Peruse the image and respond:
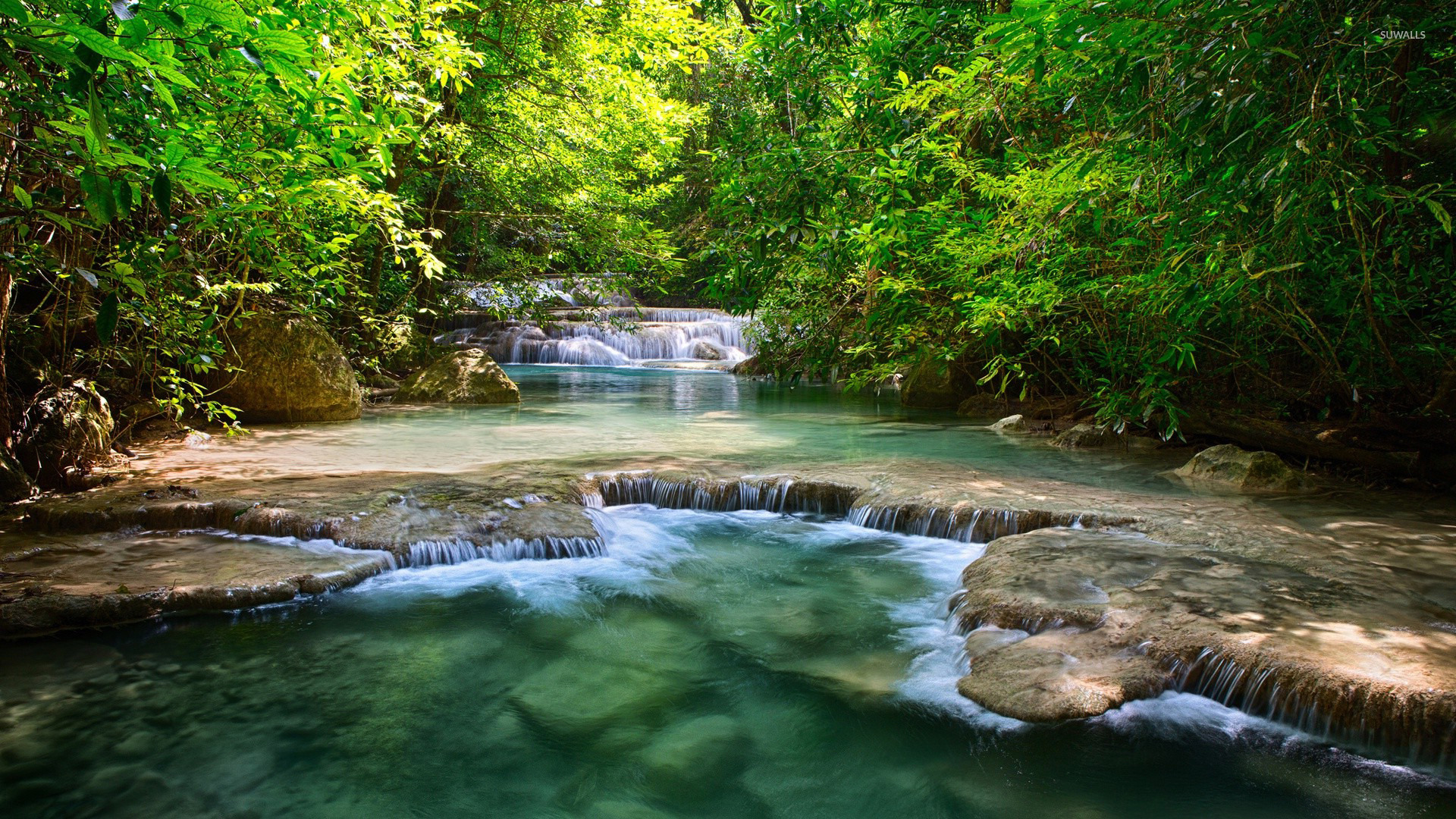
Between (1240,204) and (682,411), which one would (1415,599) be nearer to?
(1240,204)

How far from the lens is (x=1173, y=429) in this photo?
684cm

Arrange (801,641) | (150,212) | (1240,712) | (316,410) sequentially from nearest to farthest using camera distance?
(1240,712) < (801,641) < (150,212) < (316,410)

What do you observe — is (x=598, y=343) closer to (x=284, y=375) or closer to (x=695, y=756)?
(x=284, y=375)

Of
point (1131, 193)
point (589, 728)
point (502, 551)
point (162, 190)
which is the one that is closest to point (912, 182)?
point (1131, 193)

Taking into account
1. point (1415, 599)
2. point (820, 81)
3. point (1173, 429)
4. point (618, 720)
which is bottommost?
point (618, 720)

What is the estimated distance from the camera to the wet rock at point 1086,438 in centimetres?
924

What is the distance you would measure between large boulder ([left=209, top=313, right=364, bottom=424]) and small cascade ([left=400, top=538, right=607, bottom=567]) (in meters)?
6.46

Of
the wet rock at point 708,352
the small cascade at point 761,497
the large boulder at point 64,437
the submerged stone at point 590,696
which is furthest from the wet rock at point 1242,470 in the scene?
the wet rock at point 708,352

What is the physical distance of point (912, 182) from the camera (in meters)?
5.62

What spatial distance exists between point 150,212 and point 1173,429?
788 cm

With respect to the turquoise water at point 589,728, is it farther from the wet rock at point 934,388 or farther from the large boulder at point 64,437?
the wet rock at point 934,388

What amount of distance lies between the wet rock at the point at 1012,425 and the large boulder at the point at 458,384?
25.9 feet

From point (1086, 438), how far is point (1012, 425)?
1.56m

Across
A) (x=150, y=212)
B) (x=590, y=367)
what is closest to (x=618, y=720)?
(x=150, y=212)
